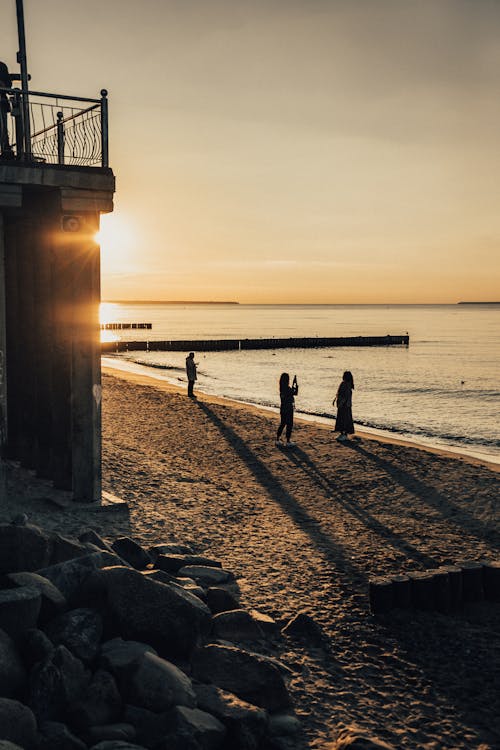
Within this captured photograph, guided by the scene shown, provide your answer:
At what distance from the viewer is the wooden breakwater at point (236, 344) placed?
274 ft

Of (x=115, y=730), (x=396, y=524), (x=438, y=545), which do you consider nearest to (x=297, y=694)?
(x=115, y=730)

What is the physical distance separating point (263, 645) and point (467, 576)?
9.80ft

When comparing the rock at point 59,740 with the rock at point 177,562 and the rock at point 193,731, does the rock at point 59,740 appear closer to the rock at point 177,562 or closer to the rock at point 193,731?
the rock at point 193,731

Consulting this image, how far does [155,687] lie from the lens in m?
5.50

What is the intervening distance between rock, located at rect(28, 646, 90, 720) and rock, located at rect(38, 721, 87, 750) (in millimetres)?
262

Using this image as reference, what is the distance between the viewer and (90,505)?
11.7 m

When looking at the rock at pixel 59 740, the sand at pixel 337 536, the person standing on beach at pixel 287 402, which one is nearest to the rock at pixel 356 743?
the sand at pixel 337 536

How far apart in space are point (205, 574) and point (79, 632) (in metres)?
2.98

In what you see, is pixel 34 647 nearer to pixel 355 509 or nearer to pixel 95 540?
pixel 95 540

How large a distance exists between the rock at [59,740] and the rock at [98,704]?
0.67 feet

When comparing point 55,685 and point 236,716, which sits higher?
point 55,685

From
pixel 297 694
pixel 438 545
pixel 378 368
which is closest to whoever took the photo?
pixel 297 694

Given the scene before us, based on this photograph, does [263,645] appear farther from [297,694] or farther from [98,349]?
[98,349]

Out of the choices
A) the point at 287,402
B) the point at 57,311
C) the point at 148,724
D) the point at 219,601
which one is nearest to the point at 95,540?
the point at 219,601
